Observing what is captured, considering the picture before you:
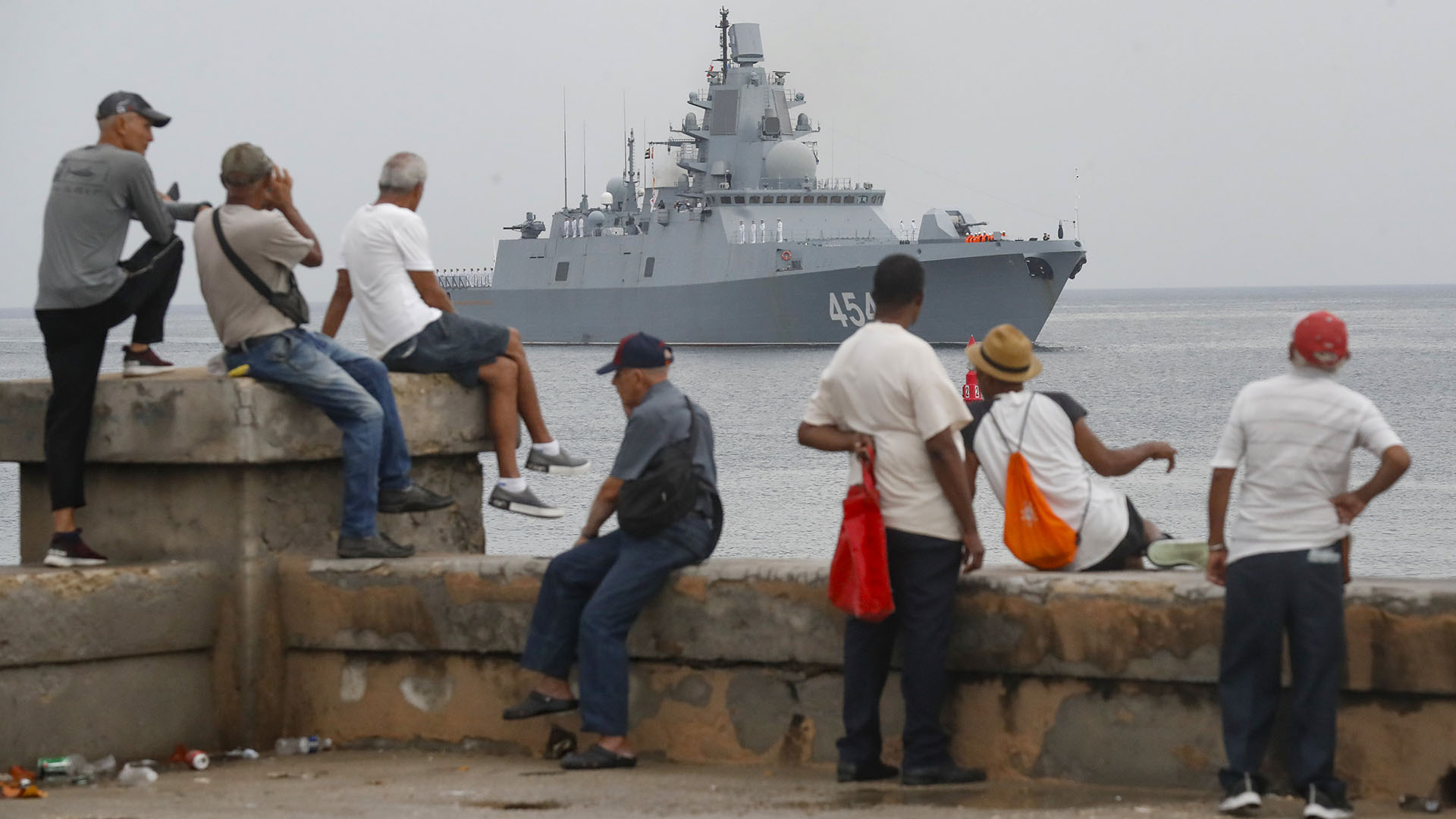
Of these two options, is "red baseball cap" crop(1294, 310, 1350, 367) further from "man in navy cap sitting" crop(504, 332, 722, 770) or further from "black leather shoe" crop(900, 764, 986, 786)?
"man in navy cap sitting" crop(504, 332, 722, 770)

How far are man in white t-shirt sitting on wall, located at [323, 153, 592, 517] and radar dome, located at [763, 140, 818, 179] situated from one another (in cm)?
4847

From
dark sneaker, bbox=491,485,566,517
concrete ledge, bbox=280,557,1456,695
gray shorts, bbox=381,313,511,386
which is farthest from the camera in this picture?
dark sneaker, bbox=491,485,566,517

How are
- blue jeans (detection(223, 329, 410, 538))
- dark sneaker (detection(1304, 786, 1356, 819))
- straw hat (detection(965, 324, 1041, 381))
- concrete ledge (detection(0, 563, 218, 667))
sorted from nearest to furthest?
1. dark sneaker (detection(1304, 786, 1356, 819))
2. straw hat (detection(965, 324, 1041, 381))
3. concrete ledge (detection(0, 563, 218, 667))
4. blue jeans (detection(223, 329, 410, 538))

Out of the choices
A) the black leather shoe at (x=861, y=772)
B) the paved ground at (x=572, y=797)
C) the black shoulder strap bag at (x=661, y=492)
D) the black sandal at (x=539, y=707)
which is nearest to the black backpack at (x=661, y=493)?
the black shoulder strap bag at (x=661, y=492)

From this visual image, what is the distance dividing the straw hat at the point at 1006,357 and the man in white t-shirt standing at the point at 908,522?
1.14ft

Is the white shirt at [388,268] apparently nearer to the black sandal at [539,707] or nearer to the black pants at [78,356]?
the black pants at [78,356]

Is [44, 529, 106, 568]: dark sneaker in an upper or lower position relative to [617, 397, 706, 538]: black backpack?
lower

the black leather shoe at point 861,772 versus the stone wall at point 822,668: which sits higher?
the stone wall at point 822,668

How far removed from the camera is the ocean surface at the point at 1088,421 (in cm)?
1873

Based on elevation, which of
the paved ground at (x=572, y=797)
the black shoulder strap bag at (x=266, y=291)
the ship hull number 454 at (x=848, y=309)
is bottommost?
the paved ground at (x=572, y=797)

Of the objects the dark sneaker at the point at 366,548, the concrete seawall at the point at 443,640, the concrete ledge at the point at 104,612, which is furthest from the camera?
the dark sneaker at the point at 366,548

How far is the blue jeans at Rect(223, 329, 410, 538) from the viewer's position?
4.80m

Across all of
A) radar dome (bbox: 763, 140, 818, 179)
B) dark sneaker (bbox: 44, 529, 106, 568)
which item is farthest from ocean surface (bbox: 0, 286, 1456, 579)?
radar dome (bbox: 763, 140, 818, 179)

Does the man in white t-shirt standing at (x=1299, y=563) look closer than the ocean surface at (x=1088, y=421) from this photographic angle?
Yes
